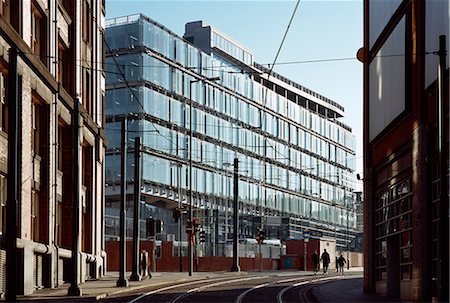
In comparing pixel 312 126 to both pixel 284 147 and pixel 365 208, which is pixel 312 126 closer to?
pixel 284 147

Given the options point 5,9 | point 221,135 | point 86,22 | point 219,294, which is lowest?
point 219,294

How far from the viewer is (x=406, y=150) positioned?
93.3ft

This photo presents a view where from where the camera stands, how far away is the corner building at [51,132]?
3039cm

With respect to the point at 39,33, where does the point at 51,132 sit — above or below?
below

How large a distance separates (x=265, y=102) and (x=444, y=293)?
8640cm

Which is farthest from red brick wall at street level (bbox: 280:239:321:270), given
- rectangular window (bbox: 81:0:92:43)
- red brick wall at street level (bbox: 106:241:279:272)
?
rectangular window (bbox: 81:0:92:43)

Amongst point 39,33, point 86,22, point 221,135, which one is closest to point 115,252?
point 86,22

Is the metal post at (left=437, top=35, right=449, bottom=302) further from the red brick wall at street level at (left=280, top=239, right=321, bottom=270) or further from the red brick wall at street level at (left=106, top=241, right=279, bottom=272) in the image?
the red brick wall at street level at (left=280, top=239, right=321, bottom=270)

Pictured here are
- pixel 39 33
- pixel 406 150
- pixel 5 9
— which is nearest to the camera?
pixel 406 150

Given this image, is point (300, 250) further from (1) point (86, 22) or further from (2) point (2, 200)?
(2) point (2, 200)

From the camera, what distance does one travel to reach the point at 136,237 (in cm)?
3900

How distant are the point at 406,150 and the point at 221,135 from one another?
238ft

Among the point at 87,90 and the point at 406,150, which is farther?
the point at 87,90

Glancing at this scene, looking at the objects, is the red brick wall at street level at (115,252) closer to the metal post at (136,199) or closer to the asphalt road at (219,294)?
the metal post at (136,199)
